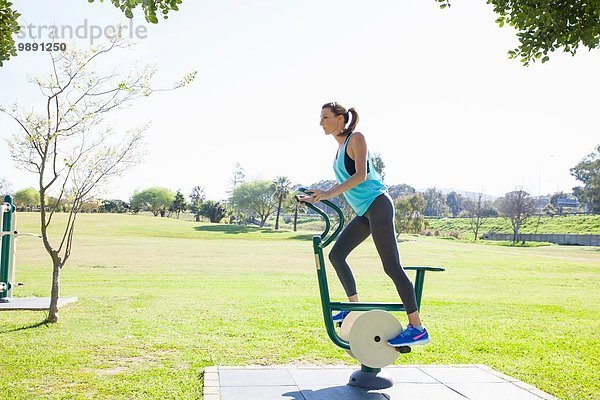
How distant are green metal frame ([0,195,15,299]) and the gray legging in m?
7.05

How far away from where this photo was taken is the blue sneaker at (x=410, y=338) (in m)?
4.61

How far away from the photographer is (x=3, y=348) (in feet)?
20.8

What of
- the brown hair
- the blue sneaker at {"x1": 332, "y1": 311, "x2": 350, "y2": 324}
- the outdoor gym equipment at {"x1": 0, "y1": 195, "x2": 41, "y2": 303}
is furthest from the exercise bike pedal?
the outdoor gym equipment at {"x1": 0, "y1": 195, "x2": 41, "y2": 303}

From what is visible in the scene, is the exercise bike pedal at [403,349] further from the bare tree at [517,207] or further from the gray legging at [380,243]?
the bare tree at [517,207]

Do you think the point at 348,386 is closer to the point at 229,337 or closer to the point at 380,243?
the point at 380,243

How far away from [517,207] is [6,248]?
7181 cm

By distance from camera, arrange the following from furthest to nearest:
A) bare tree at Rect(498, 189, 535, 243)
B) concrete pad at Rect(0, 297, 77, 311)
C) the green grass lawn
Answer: bare tree at Rect(498, 189, 535, 243) < concrete pad at Rect(0, 297, 77, 311) < the green grass lawn

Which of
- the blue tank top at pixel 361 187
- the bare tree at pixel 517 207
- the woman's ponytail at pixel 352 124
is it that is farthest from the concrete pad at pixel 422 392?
the bare tree at pixel 517 207

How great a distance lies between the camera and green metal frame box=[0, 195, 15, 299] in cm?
990

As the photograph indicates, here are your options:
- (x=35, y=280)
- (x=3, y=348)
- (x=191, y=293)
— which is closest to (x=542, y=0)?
(x=3, y=348)

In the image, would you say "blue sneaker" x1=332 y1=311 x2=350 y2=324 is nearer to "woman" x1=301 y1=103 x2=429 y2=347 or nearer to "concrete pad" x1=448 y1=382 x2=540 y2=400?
"woman" x1=301 y1=103 x2=429 y2=347

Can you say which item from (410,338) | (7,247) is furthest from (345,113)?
(7,247)

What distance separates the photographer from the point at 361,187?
180 inches

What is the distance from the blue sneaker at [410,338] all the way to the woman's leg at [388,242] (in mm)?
131
